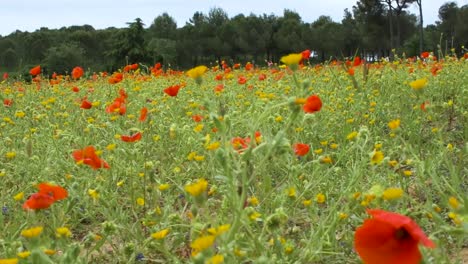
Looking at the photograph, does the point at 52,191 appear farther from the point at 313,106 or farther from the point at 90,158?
the point at 313,106

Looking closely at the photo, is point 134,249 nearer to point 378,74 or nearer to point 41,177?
point 41,177

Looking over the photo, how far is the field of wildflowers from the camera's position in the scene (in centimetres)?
131

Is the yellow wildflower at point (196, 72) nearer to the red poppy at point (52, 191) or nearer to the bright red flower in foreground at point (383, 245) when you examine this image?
the red poppy at point (52, 191)

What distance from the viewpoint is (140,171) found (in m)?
2.55

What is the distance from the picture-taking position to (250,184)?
7.91ft

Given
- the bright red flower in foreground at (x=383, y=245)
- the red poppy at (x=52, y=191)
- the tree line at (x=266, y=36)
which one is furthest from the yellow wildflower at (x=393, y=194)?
the tree line at (x=266, y=36)

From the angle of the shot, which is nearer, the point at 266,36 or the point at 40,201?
the point at 40,201

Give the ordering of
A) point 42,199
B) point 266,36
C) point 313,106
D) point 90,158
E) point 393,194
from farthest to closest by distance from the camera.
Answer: point 266,36 → point 90,158 → point 313,106 → point 42,199 → point 393,194

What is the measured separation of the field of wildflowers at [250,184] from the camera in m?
1.31

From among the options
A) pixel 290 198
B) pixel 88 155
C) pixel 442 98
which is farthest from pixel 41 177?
pixel 442 98

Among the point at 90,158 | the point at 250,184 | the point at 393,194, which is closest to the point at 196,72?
the point at 90,158

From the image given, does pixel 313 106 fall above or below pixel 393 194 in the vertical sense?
above

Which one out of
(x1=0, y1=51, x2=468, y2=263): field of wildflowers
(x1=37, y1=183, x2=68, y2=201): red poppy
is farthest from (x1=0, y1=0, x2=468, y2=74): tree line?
(x1=37, y1=183, x2=68, y2=201): red poppy

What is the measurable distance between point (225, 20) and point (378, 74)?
156ft
